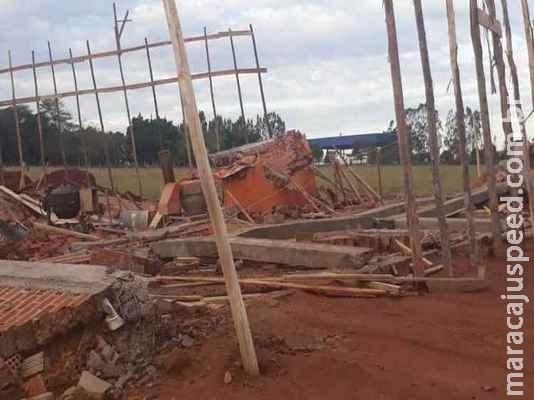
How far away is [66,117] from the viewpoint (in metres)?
37.0

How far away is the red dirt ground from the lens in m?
4.29

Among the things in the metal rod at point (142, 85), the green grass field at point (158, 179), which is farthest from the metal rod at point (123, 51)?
the green grass field at point (158, 179)

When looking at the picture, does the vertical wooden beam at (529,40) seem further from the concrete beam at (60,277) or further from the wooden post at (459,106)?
the concrete beam at (60,277)

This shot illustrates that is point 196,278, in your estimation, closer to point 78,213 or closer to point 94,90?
point 78,213

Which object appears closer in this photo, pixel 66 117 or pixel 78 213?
pixel 78 213

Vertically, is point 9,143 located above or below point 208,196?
above

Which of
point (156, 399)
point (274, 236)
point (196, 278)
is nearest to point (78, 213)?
point (274, 236)

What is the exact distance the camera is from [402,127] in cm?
638

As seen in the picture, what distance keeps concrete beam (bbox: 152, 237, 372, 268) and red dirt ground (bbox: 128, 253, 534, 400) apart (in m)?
1.13

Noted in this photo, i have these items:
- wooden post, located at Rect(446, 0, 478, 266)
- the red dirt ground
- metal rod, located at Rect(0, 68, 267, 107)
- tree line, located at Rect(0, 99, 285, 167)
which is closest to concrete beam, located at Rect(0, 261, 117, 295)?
the red dirt ground

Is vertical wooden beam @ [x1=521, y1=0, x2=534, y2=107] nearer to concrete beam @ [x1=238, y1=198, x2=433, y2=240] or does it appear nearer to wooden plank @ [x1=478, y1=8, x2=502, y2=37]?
wooden plank @ [x1=478, y1=8, x2=502, y2=37]

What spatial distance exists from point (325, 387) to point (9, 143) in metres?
35.7

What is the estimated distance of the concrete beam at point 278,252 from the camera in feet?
24.5

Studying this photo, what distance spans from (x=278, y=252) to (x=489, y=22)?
3.50m
